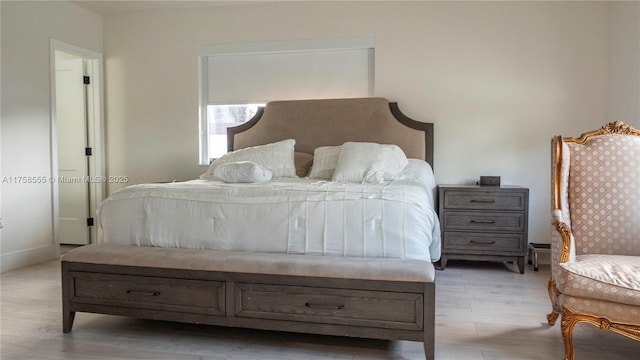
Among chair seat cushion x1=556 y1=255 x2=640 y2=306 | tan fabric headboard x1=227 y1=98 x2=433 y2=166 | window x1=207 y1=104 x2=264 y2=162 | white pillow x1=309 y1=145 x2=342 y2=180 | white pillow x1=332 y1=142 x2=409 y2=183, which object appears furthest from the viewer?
window x1=207 y1=104 x2=264 y2=162

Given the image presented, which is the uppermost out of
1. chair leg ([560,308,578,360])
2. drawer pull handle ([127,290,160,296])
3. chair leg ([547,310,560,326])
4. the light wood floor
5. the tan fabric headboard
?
the tan fabric headboard

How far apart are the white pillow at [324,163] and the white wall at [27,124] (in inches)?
102

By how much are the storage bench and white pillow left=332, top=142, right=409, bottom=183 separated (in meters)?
1.16

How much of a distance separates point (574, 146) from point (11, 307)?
Result: 3.67m

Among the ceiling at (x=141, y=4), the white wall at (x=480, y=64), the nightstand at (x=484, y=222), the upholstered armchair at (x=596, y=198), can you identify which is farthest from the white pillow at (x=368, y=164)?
the ceiling at (x=141, y=4)

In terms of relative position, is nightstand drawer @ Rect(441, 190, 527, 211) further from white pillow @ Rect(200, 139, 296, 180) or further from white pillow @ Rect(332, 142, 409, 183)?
white pillow @ Rect(200, 139, 296, 180)

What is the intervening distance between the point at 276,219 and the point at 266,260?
0.83 ft

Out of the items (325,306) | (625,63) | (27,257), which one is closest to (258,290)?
(325,306)

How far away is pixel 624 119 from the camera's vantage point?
367 cm

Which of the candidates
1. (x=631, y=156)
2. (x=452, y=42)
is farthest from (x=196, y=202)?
(x=452, y=42)

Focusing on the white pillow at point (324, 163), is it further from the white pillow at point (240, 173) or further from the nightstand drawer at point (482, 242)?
the nightstand drawer at point (482, 242)

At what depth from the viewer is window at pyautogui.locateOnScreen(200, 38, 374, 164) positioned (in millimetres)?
4414

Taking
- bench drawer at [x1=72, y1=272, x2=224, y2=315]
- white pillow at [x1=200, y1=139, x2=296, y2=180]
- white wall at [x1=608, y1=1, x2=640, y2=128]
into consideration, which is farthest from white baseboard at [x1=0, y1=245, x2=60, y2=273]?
white wall at [x1=608, y1=1, x2=640, y2=128]

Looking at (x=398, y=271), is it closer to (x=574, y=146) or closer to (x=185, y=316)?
(x=185, y=316)
